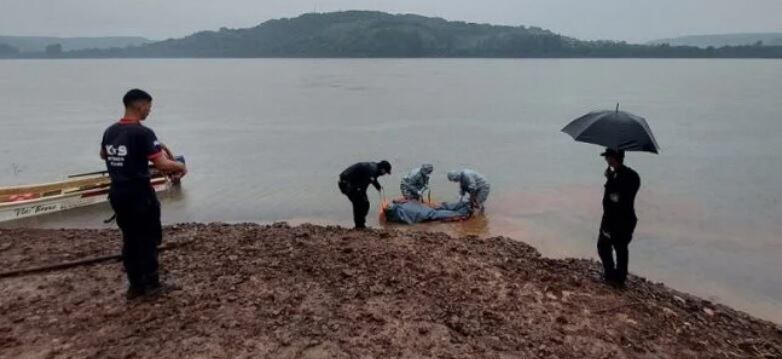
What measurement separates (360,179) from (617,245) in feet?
13.7

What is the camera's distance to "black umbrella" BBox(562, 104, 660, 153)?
5766 mm

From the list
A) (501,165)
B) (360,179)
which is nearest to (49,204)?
(360,179)

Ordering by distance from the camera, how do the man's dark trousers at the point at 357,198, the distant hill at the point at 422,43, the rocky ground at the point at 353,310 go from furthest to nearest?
the distant hill at the point at 422,43, the man's dark trousers at the point at 357,198, the rocky ground at the point at 353,310

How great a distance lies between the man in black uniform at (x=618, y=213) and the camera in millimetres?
5977

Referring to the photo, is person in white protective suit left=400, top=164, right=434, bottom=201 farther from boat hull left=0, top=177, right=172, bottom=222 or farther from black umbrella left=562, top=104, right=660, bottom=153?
black umbrella left=562, top=104, right=660, bottom=153

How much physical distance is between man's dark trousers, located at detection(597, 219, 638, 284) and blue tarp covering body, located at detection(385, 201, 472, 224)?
514 cm

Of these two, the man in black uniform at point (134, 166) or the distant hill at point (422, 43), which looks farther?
the distant hill at point (422, 43)

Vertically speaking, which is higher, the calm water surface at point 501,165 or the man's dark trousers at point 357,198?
the man's dark trousers at point 357,198

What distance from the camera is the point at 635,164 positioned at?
1945 centimetres

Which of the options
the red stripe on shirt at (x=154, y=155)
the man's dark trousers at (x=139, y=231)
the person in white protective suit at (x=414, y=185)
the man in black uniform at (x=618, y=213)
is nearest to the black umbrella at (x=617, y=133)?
the man in black uniform at (x=618, y=213)

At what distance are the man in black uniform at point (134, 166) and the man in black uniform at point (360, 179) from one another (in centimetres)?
426

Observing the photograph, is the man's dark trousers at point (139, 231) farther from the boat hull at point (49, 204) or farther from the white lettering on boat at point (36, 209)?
the white lettering on boat at point (36, 209)

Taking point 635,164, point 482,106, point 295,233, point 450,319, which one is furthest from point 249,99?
point 450,319

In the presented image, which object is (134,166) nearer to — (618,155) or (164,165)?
(164,165)
